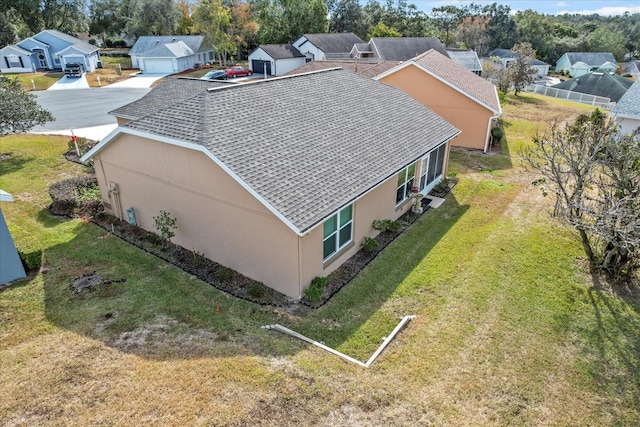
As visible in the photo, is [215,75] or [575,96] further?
[215,75]

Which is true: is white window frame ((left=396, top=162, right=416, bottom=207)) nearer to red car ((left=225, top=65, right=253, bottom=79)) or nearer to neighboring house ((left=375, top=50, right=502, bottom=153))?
neighboring house ((left=375, top=50, right=502, bottom=153))

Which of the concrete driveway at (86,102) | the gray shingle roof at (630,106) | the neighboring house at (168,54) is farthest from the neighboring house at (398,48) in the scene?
the gray shingle roof at (630,106)

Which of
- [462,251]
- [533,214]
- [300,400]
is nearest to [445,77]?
[533,214]

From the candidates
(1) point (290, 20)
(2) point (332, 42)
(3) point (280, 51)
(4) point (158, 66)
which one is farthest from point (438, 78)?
(1) point (290, 20)

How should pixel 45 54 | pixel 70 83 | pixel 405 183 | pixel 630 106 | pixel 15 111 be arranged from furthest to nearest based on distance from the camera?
pixel 45 54
pixel 70 83
pixel 630 106
pixel 15 111
pixel 405 183

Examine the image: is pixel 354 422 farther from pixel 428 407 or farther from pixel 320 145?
pixel 320 145

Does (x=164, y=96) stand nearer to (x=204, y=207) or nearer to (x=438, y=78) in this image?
(x=204, y=207)

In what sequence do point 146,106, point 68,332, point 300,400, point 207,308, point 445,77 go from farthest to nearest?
point 445,77
point 146,106
point 207,308
point 68,332
point 300,400
